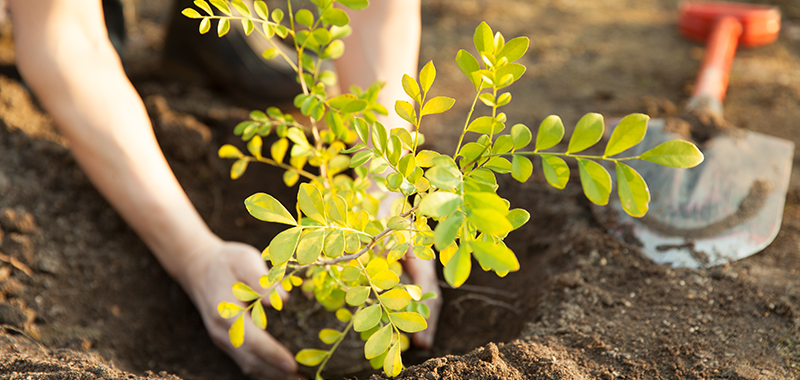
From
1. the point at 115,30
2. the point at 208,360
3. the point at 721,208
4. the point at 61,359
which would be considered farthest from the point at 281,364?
the point at 115,30

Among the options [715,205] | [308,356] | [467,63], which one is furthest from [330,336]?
[715,205]

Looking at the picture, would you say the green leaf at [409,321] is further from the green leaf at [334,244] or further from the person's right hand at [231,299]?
the person's right hand at [231,299]

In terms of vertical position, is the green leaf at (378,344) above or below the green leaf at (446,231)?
below

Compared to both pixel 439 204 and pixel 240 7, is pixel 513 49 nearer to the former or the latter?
pixel 439 204

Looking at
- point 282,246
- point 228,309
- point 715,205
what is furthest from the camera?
point 715,205

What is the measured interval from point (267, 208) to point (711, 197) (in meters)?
1.28

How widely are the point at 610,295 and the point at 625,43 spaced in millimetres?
2135

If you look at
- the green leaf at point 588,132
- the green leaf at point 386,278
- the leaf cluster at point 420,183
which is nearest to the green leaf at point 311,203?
the leaf cluster at point 420,183

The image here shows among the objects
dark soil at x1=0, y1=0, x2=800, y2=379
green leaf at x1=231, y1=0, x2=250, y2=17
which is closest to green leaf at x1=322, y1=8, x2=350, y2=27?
green leaf at x1=231, y1=0, x2=250, y2=17

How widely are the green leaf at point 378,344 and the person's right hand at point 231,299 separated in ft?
1.79

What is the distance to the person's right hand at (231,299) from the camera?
116 centimetres

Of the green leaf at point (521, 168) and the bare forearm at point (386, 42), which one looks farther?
the bare forearm at point (386, 42)

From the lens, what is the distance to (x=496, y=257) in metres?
0.51

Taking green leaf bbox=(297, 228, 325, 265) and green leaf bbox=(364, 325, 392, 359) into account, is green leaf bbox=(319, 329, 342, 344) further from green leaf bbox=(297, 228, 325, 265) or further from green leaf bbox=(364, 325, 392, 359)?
green leaf bbox=(297, 228, 325, 265)
